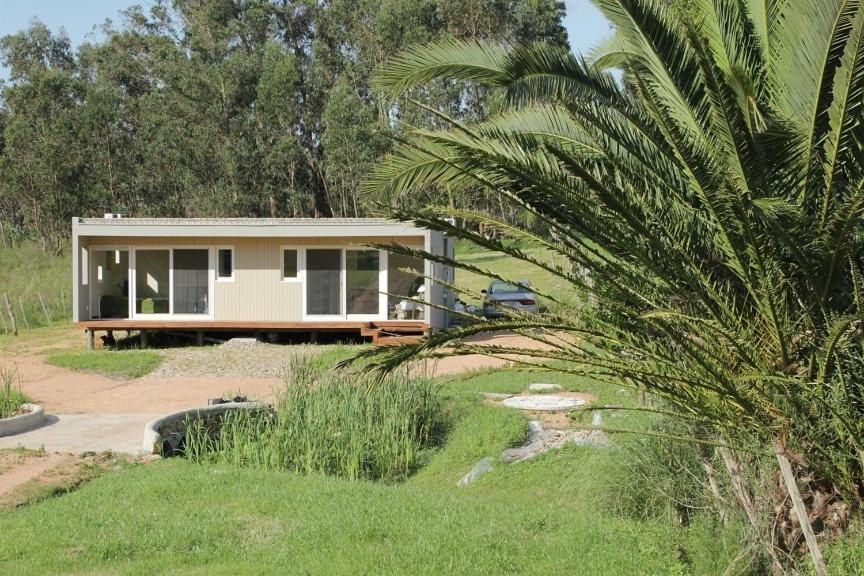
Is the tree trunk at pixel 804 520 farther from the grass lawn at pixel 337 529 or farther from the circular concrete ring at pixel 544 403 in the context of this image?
the circular concrete ring at pixel 544 403

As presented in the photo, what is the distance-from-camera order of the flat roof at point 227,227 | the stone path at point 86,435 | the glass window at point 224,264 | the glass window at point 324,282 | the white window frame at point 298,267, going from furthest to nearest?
the glass window at point 224,264
the white window frame at point 298,267
the glass window at point 324,282
the flat roof at point 227,227
the stone path at point 86,435

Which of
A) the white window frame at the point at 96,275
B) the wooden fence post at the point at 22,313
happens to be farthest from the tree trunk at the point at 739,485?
the wooden fence post at the point at 22,313

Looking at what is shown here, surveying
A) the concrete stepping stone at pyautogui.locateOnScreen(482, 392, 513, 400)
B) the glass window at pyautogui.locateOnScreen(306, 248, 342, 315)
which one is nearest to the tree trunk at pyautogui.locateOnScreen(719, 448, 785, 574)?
the concrete stepping stone at pyautogui.locateOnScreen(482, 392, 513, 400)

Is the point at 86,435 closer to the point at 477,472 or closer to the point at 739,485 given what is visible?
the point at 477,472

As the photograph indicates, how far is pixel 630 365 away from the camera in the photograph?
15.0 feet

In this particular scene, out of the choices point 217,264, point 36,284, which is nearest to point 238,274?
point 217,264

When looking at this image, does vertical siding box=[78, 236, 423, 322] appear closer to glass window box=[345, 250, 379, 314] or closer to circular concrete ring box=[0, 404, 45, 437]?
→ glass window box=[345, 250, 379, 314]

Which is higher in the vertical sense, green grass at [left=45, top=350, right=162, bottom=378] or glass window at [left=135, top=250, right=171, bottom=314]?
glass window at [left=135, top=250, right=171, bottom=314]

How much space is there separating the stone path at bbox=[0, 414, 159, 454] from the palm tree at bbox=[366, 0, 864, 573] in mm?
6709

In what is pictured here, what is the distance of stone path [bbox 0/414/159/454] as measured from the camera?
415 inches

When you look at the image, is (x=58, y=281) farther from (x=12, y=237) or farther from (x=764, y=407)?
(x=764, y=407)

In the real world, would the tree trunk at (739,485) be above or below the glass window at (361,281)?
below

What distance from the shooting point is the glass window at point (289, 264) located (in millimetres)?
21156

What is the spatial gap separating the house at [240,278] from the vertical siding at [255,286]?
0.08ft
